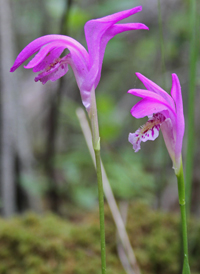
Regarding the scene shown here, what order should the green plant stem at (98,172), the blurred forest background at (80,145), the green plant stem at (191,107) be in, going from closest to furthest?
the green plant stem at (98,172) < the green plant stem at (191,107) < the blurred forest background at (80,145)

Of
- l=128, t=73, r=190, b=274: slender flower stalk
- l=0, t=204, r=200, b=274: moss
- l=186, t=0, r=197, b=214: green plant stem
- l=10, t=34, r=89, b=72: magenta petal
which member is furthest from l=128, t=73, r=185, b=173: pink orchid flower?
l=0, t=204, r=200, b=274: moss

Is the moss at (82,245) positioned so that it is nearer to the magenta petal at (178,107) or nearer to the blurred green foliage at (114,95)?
the blurred green foliage at (114,95)

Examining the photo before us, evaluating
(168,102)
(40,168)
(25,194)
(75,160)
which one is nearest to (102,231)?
(168,102)

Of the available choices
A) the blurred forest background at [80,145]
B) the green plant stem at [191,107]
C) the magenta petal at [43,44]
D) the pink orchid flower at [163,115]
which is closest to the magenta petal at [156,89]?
the pink orchid flower at [163,115]

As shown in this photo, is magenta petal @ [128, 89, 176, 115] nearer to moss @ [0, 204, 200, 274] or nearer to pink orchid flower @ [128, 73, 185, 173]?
pink orchid flower @ [128, 73, 185, 173]

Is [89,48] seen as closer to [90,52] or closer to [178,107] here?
[90,52]

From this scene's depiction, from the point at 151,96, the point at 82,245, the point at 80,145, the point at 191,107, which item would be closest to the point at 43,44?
the point at 151,96
